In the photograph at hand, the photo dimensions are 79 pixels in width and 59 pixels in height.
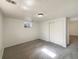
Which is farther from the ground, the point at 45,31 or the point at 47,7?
the point at 47,7

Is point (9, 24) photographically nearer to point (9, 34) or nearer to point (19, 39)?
point (9, 34)

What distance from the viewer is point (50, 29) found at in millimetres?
5016

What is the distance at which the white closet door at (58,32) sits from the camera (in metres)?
3.79

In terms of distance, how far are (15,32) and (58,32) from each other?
3.67 m

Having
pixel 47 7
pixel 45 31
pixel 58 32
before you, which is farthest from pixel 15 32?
pixel 58 32

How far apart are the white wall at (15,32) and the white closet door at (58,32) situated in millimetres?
2390

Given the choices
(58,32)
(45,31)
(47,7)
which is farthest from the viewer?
(45,31)

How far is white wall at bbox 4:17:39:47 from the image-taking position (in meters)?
3.76

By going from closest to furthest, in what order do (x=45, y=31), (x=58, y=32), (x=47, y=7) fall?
1. (x=47, y=7)
2. (x=58, y=32)
3. (x=45, y=31)

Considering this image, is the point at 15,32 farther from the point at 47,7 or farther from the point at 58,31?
the point at 58,31

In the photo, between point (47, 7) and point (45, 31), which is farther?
point (45, 31)

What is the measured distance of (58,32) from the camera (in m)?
4.21

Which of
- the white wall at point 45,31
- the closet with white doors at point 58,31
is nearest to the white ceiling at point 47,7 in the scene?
the closet with white doors at point 58,31

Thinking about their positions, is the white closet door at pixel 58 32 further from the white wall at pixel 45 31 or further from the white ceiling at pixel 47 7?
the white ceiling at pixel 47 7
